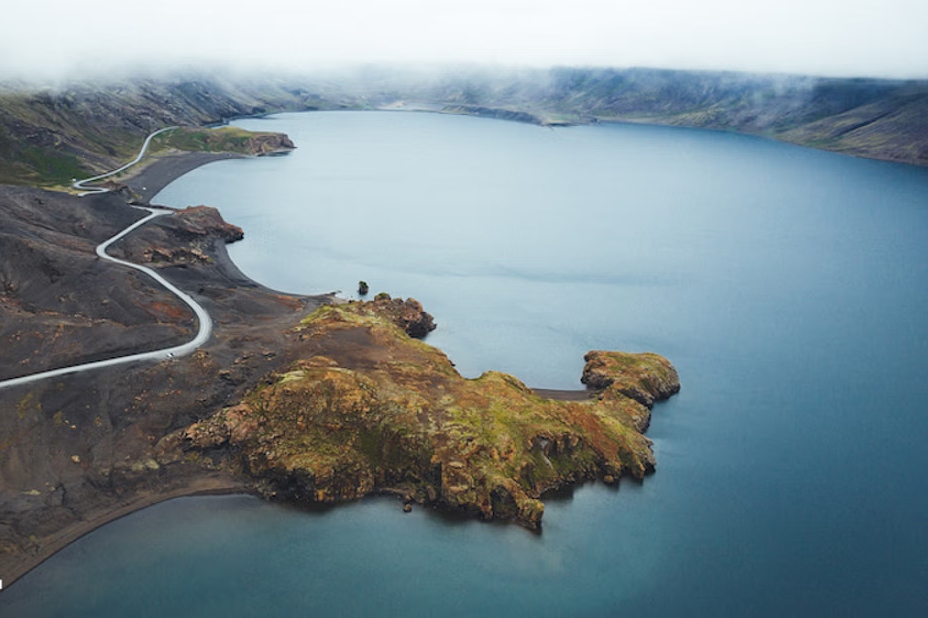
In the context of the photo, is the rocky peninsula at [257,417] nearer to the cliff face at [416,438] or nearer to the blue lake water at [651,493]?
the cliff face at [416,438]

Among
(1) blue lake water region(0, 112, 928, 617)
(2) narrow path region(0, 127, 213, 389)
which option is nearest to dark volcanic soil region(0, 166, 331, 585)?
(2) narrow path region(0, 127, 213, 389)

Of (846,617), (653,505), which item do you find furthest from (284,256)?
(846,617)

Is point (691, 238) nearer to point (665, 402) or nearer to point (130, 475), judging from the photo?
point (665, 402)

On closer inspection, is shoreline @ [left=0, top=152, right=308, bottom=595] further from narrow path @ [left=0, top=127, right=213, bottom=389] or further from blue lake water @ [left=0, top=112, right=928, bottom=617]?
narrow path @ [left=0, top=127, right=213, bottom=389]

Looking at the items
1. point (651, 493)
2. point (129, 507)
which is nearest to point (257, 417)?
point (129, 507)

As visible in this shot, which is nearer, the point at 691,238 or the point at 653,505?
the point at 653,505
